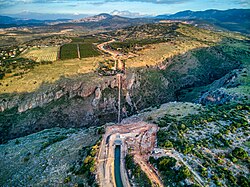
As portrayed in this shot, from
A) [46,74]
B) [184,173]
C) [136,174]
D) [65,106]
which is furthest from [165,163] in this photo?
[46,74]

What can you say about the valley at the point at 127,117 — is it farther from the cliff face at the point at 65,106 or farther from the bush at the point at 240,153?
the cliff face at the point at 65,106

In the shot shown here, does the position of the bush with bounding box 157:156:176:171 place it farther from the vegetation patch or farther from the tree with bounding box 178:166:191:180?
the vegetation patch

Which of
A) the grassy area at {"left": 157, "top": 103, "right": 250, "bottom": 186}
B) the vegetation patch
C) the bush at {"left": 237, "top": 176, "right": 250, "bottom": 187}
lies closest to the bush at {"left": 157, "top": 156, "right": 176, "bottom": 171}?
the vegetation patch

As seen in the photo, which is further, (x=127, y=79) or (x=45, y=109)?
(x=127, y=79)

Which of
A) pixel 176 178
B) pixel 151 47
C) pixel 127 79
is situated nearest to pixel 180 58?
pixel 151 47

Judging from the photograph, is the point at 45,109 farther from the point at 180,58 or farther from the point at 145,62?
the point at 180,58

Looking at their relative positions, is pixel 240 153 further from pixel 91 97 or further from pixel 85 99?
pixel 85 99

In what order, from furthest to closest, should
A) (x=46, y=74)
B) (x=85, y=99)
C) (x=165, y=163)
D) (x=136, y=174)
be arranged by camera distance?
1. (x=46, y=74)
2. (x=85, y=99)
3. (x=165, y=163)
4. (x=136, y=174)

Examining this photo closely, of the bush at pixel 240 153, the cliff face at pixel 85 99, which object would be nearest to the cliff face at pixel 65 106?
the cliff face at pixel 85 99

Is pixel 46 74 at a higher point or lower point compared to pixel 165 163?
lower
